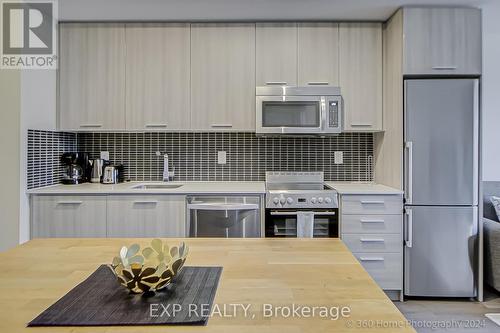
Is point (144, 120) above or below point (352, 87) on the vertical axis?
below

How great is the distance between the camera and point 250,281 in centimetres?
111

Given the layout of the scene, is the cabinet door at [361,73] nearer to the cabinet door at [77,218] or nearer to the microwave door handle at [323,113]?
the microwave door handle at [323,113]

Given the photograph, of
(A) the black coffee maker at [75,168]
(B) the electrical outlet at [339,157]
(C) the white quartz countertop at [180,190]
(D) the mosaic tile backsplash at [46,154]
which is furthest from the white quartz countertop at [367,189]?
(D) the mosaic tile backsplash at [46,154]

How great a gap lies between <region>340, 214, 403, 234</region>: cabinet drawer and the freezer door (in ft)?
0.25

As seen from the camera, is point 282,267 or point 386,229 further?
point 386,229

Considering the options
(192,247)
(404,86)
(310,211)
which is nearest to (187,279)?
(192,247)

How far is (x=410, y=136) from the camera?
300 centimetres

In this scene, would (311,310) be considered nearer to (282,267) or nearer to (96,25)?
(282,267)

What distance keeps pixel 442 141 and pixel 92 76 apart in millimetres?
2977

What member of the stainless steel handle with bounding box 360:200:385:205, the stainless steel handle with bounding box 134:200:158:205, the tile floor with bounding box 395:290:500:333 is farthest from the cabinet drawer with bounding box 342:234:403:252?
the stainless steel handle with bounding box 134:200:158:205

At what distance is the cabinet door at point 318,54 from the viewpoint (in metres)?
3.32

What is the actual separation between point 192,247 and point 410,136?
7.14 ft

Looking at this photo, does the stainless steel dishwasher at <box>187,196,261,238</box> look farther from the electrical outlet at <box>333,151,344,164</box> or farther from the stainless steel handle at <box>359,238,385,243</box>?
the electrical outlet at <box>333,151,344,164</box>

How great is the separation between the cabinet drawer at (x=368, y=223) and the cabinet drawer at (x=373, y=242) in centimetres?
4
